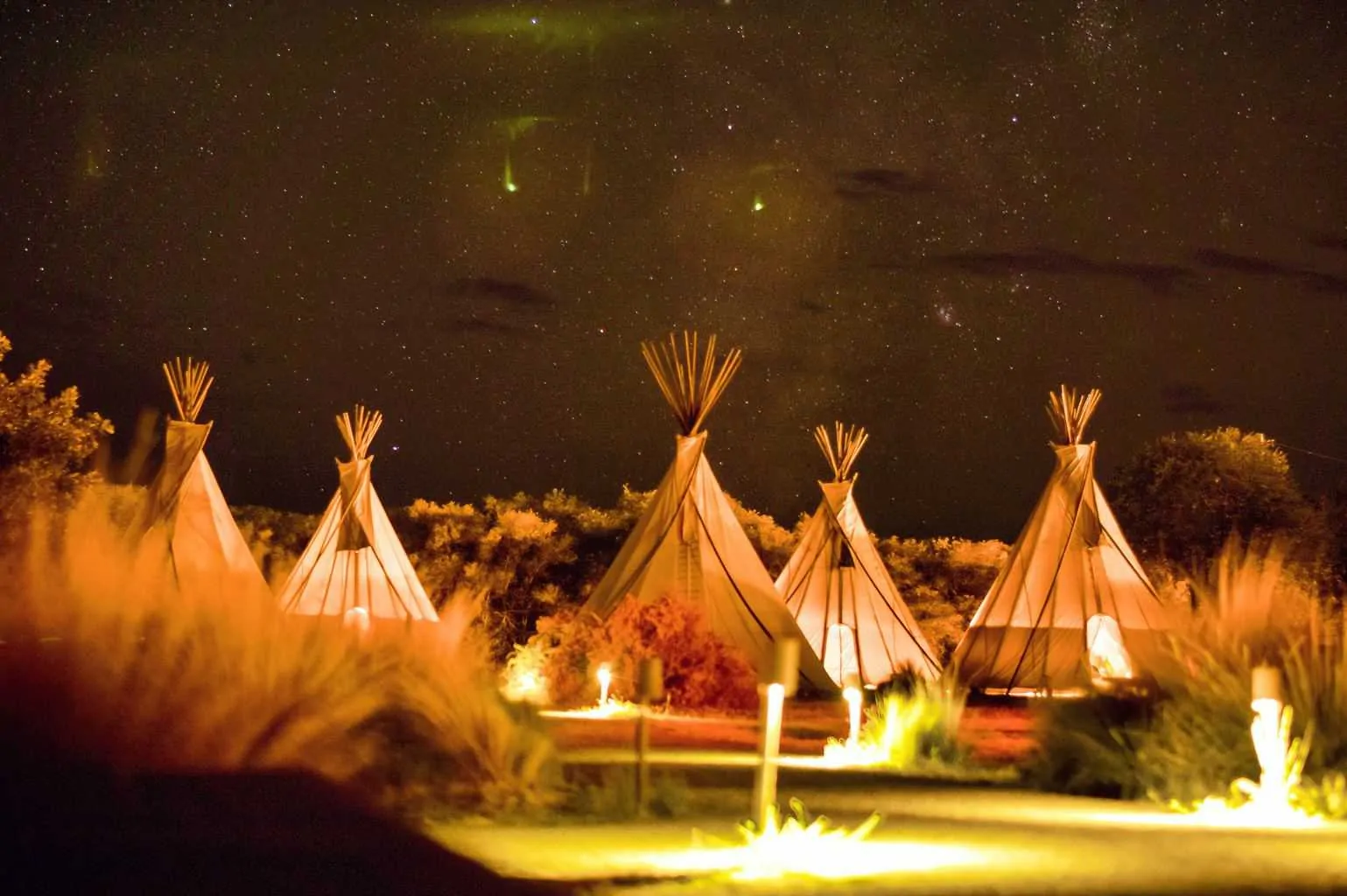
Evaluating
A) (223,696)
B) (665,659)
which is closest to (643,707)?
(223,696)

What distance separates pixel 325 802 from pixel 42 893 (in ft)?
5.79

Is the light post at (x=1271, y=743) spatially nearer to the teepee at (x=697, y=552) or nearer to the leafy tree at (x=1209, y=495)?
the teepee at (x=697, y=552)

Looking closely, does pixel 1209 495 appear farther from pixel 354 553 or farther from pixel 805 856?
pixel 805 856

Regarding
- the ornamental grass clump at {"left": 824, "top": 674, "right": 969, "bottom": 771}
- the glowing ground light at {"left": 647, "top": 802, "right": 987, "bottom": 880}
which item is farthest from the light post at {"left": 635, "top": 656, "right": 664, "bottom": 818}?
the ornamental grass clump at {"left": 824, "top": 674, "right": 969, "bottom": 771}

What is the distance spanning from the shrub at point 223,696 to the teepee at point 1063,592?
44.9 ft

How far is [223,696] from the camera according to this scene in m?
8.20

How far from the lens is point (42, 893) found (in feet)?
18.3

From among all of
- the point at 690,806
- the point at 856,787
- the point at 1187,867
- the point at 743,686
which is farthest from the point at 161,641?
the point at 743,686

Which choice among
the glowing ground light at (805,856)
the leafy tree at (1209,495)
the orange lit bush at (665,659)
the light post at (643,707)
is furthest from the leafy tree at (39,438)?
the leafy tree at (1209,495)

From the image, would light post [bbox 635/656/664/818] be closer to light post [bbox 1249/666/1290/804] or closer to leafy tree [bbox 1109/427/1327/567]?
light post [bbox 1249/666/1290/804]

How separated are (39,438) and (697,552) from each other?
791 centimetres

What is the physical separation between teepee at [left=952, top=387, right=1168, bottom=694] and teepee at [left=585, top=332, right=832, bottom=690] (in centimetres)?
282

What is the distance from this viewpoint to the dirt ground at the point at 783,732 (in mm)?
13086

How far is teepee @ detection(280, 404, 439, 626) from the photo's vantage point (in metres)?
23.4
